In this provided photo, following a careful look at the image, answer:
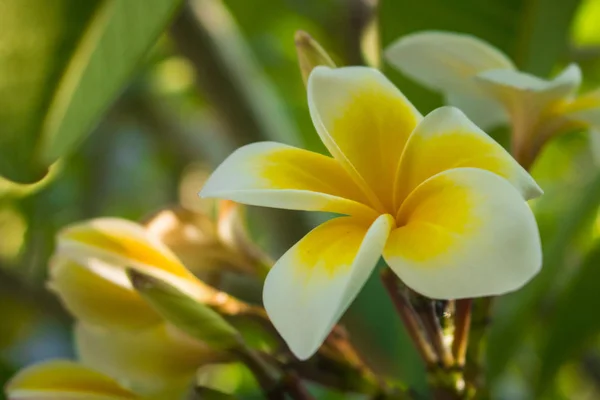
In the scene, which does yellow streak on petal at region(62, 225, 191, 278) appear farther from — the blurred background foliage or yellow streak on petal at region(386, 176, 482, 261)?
yellow streak on petal at region(386, 176, 482, 261)

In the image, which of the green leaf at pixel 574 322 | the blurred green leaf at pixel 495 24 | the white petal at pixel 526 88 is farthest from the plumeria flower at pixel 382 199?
the green leaf at pixel 574 322

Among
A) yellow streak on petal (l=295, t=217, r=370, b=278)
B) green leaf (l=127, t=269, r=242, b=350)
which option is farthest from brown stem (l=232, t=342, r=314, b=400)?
yellow streak on petal (l=295, t=217, r=370, b=278)

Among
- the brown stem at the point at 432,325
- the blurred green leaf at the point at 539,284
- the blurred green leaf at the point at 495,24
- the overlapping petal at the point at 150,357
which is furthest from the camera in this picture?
the blurred green leaf at the point at 539,284

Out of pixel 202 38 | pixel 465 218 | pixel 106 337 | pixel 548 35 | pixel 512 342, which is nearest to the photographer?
pixel 465 218

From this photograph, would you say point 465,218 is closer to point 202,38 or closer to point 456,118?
point 456,118

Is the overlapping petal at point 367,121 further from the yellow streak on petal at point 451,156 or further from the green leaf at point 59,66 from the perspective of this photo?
the green leaf at point 59,66

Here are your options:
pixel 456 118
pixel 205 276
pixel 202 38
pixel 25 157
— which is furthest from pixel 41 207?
pixel 456 118

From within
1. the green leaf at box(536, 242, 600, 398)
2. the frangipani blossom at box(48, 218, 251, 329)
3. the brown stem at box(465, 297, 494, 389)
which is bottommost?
the green leaf at box(536, 242, 600, 398)
